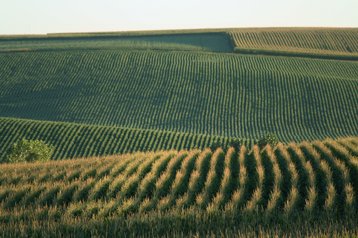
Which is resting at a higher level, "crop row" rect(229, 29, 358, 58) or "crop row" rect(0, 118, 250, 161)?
"crop row" rect(229, 29, 358, 58)

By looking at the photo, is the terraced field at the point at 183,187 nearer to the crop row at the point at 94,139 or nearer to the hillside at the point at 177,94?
the crop row at the point at 94,139

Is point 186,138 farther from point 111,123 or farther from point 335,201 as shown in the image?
point 335,201

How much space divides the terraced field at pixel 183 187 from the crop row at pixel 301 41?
66.9 m

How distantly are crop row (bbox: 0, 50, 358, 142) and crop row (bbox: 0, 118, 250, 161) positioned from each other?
8317 millimetres

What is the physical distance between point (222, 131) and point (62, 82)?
96.4 feet

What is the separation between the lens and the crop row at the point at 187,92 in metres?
56.8

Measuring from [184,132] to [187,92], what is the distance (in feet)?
51.7

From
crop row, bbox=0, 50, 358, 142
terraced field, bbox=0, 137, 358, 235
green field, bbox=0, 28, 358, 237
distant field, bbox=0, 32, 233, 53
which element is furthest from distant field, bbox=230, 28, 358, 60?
terraced field, bbox=0, 137, 358, 235

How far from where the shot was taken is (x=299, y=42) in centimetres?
9550

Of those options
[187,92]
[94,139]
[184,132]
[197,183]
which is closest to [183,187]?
[197,183]

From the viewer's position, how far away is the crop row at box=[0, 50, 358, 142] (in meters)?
56.8

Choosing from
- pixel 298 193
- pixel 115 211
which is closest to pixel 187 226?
pixel 115 211

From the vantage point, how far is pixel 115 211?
15539 millimetres

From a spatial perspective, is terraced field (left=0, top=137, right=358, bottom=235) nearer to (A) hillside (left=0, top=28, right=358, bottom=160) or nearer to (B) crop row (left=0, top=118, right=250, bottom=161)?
(B) crop row (left=0, top=118, right=250, bottom=161)
